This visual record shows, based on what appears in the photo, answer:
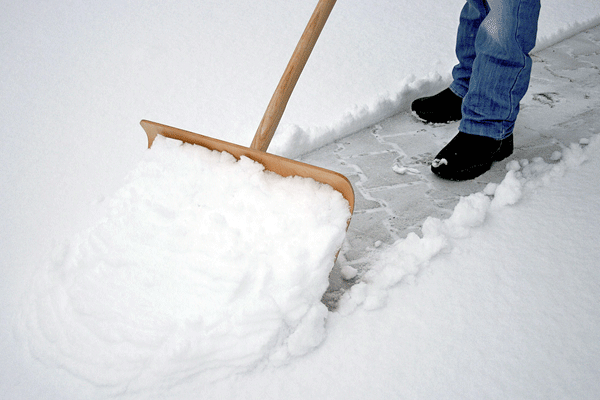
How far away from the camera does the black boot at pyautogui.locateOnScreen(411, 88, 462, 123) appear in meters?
2.16

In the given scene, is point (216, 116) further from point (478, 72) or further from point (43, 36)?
point (43, 36)

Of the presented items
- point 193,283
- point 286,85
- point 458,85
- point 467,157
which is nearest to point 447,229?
point 467,157

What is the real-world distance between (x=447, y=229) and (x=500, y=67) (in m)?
0.71

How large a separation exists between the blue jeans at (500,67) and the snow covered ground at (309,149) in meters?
0.25

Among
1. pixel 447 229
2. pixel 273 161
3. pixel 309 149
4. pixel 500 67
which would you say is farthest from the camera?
pixel 309 149

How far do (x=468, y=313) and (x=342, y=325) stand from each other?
1.17 ft

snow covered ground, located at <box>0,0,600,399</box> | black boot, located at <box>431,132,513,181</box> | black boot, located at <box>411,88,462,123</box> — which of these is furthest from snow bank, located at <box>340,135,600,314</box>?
black boot, located at <box>411,88,462,123</box>

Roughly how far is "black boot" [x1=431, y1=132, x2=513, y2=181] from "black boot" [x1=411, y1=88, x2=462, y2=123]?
0.44m

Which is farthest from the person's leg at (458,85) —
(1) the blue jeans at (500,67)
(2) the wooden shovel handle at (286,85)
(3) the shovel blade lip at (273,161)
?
(3) the shovel blade lip at (273,161)

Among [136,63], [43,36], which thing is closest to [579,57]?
[136,63]

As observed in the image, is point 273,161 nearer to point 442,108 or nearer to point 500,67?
point 500,67

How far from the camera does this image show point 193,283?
1141mm

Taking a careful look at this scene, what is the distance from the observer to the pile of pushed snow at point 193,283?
106 cm

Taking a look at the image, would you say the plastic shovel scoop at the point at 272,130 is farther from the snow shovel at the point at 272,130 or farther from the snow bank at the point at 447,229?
the snow bank at the point at 447,229
